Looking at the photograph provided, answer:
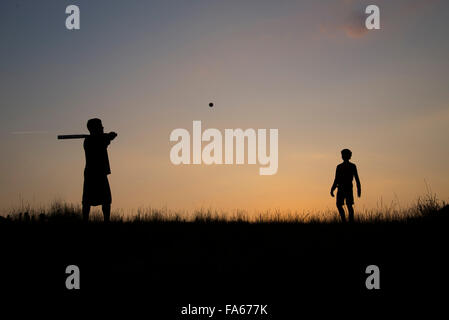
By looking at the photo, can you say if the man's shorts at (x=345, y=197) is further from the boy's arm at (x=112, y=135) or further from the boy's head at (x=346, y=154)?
the boy's arm at (x=112, y=135)

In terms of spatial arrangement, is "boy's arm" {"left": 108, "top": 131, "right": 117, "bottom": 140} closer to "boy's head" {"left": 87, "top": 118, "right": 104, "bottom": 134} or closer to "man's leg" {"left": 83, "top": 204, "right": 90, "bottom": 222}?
"boy's head" {"left": 87, "top": 118, "right": 104, "bottom": 134}

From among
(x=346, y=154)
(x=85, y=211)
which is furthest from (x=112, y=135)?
(x=346, y=154)

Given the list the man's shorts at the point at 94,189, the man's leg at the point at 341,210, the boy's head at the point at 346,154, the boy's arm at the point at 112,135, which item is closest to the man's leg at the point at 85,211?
the man's shorts at the point at 94,189

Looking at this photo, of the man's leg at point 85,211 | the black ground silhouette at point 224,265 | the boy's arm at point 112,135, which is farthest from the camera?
the boy's arm at point 112,135

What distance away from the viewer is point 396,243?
791cm

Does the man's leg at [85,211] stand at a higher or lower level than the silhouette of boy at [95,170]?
lower

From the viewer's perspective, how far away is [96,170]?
9711 millimetres

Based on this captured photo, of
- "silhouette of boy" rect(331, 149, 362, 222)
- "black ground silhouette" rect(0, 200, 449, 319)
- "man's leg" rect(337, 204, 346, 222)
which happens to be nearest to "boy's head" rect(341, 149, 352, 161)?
"silhouette of boy" rect(331, 149, 362, 222)

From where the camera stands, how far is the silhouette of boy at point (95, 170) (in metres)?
9.65

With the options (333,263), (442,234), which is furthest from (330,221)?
(333,263)

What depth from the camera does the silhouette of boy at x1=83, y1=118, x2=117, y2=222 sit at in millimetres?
9648
